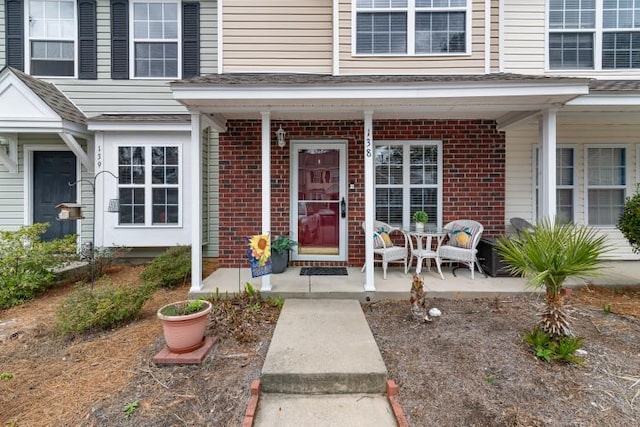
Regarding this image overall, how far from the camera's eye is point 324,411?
2373 mm

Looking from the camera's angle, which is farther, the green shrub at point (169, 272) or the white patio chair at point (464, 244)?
the green shrub at point (169, 272)

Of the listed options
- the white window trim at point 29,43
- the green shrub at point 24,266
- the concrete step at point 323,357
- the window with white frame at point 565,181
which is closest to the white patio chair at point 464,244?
the concrete step at point 323,357

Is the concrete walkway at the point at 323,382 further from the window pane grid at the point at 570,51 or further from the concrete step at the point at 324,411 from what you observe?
the window pane grid at the point at 570,51

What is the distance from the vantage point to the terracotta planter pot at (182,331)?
2941 mm

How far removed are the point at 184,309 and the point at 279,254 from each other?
2.21m

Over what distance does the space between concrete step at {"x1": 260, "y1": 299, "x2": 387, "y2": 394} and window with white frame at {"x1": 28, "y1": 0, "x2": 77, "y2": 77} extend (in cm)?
739

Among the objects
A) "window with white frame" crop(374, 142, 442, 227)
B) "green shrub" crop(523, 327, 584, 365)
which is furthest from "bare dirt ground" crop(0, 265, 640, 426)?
"window with white frame" crop(374, 142, 442, 227)

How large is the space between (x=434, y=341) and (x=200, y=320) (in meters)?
2.31

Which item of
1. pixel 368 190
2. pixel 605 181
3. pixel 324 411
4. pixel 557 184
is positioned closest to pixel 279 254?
pixel 368 190

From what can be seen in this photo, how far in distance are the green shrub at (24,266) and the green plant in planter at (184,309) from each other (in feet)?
10.3

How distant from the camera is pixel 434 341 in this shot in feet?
10.6

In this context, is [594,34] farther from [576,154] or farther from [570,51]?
[576,154]


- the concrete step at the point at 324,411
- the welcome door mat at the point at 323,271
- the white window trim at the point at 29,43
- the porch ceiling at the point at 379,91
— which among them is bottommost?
the concrete step at the point at 324,411

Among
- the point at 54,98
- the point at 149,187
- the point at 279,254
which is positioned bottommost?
the point at 279,254
